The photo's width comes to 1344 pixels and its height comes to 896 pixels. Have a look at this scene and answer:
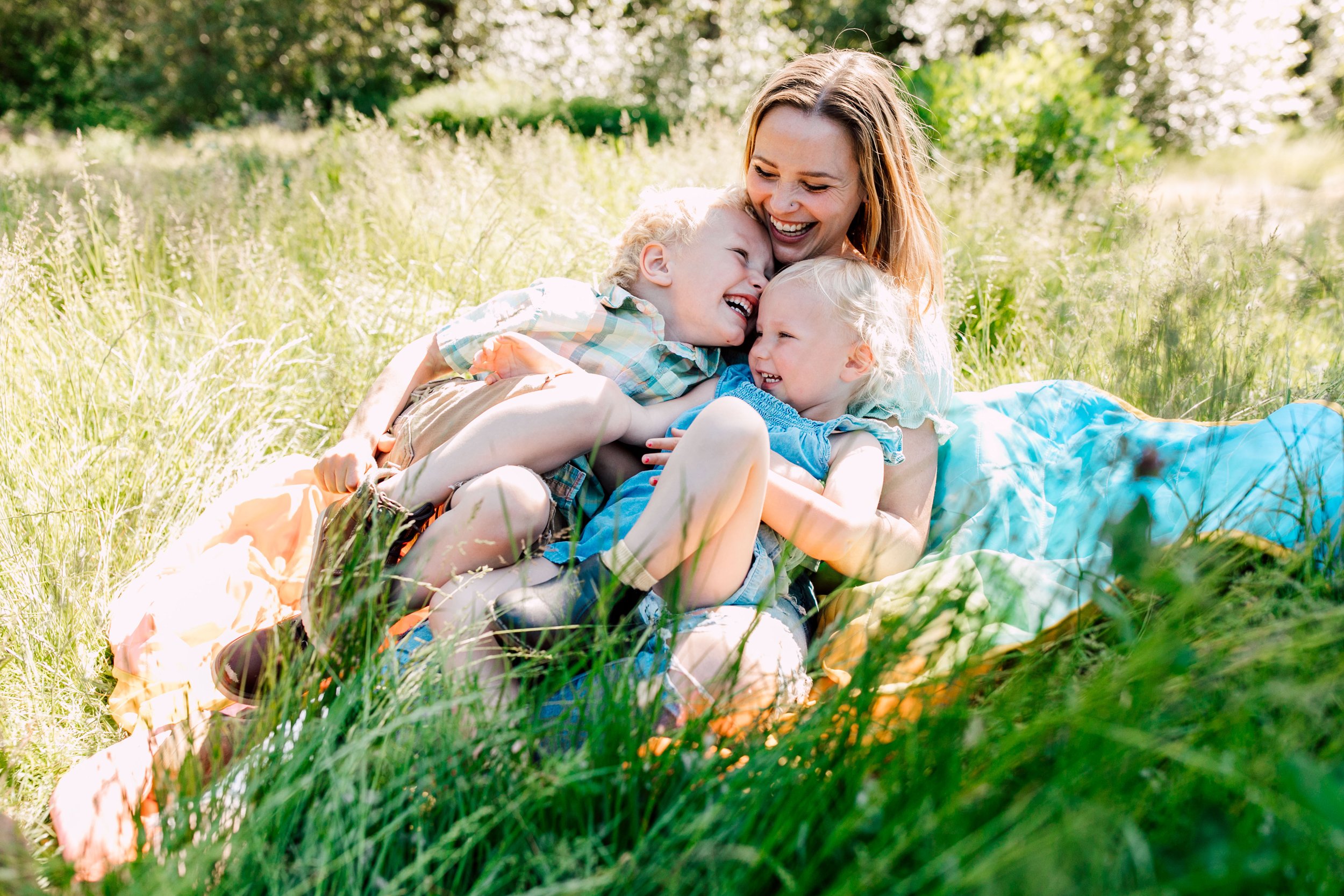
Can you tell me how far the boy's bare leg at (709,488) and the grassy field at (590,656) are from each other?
302 mm

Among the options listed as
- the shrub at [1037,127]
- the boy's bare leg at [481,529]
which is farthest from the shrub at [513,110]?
the boy's bare leg at [481,529]

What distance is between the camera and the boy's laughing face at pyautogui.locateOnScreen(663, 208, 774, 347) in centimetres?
245

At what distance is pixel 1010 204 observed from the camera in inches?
187

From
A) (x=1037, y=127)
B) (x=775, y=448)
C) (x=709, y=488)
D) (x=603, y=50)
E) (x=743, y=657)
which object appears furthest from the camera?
(x=603, y=50)

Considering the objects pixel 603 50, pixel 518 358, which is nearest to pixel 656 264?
pixel 518 358

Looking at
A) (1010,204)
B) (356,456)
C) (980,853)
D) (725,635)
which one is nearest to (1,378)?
(356,456)

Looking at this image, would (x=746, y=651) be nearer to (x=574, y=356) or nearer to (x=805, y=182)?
(x=574, y=356)

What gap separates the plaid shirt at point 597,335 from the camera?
2447 mm

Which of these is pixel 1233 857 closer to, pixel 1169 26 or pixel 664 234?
pixel 664 234

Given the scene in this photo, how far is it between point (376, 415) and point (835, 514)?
1251 millimetres

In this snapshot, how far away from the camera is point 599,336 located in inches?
98.3

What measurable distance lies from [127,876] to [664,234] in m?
1.91

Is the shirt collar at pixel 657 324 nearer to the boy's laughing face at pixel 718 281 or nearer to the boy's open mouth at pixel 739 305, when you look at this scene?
the boy's laughing face at pixel 718 281

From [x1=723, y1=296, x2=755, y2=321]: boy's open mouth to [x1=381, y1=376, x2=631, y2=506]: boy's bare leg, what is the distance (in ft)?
1.52
